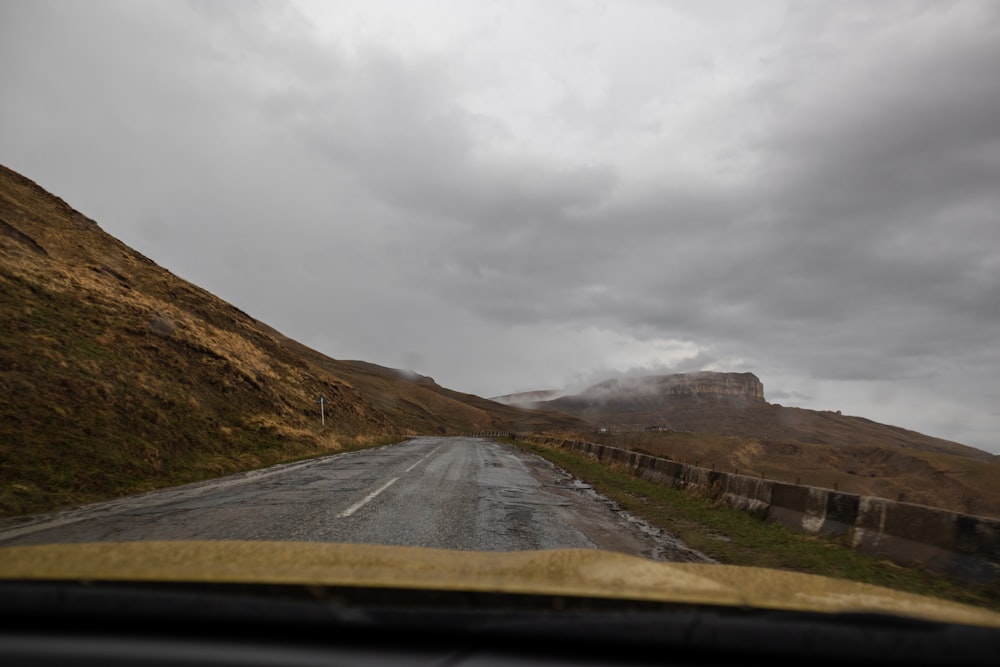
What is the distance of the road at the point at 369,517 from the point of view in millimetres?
6691

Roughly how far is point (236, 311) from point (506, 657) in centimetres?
4649

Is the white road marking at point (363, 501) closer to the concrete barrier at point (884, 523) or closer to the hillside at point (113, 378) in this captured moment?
the hillside at point (113, 378)

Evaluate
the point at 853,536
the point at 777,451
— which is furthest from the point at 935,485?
the point at 853,536

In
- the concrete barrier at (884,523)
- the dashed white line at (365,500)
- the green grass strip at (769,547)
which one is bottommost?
the dashed white line at (365,500)

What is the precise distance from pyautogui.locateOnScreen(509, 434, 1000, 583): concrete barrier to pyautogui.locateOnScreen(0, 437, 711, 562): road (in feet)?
7.40

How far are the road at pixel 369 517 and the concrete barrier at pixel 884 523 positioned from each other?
226cm

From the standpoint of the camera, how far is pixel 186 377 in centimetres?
2316

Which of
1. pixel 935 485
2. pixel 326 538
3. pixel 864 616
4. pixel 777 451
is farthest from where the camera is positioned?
pixel 777 451

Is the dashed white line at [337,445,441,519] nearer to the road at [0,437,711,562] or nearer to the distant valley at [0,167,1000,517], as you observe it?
the road at [0,437,711,562]

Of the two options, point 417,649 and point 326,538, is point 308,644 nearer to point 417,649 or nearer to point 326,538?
point 417,649

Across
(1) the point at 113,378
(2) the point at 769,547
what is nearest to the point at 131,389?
(1) the point at 113,378

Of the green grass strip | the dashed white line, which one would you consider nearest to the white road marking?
the dashed white line

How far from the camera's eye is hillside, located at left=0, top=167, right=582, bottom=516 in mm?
11930

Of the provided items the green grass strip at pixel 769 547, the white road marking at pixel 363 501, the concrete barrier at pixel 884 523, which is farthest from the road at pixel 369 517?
the concrete barrier at pixel 884 523
